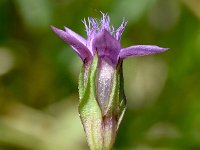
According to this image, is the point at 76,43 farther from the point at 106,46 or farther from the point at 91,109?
the point at 91,109

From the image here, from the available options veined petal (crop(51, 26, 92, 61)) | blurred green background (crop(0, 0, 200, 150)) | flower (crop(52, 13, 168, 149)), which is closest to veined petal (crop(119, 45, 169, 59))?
flower (crop(52, 13, 168, 149))

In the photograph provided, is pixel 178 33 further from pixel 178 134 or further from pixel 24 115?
pixel 24 115

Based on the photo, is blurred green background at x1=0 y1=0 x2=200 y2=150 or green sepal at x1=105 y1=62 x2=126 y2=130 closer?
green sepal at x1=105 y1=62 x2=126 y2=130

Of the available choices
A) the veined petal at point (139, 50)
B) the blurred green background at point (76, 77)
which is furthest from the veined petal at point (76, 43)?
the blurred green background at point (76, 77)

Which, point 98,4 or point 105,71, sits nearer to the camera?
point 105,71

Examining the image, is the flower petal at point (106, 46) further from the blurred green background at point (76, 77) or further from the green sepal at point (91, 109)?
the blurred green background at point (76, 77)

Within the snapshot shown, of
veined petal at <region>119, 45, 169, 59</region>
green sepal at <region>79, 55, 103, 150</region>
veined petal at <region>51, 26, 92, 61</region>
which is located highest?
veined petal at <region>51, 26, 92, 61</region>

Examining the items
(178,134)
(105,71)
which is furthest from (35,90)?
(105,71)

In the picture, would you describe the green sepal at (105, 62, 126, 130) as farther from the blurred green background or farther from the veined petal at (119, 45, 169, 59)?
the blurred green background
